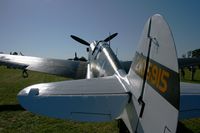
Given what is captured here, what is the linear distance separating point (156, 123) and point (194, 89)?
1.99 m

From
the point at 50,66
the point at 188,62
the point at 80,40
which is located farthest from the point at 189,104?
the point at 80,40

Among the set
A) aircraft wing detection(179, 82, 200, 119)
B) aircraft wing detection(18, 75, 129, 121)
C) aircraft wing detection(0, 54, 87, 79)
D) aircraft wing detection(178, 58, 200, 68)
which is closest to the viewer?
aircraft wing detection(18, 75, 129, 121)

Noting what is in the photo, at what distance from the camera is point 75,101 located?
351cm

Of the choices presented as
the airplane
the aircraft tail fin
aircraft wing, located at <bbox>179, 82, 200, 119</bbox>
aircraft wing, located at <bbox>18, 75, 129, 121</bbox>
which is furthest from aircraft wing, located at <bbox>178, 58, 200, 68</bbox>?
the aircraft tail fin

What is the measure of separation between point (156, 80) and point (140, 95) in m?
0.50

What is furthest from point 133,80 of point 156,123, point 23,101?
point 23,101

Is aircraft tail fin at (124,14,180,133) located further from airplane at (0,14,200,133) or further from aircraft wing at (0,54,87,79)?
aircraft wing at (0,54,87,79)

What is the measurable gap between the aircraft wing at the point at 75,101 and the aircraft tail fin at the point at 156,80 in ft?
1.16

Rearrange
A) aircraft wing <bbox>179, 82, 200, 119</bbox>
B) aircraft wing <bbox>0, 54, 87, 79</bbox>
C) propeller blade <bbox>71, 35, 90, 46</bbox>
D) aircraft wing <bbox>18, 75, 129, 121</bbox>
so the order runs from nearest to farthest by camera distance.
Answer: aircraft wing <bbox>18, 75, 129, 121</bbox> < aircraft wing <bbox>179, 82, 200, 119</bbox> < aircraft wing <bbox>0, 54, 87, 79</bbox> < propeller blade <bbox>71, 35, 90, 46</bbox>

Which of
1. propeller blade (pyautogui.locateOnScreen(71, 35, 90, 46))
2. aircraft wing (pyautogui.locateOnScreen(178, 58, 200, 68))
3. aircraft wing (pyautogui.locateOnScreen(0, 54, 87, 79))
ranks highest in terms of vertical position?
propeller blade (pyautogui.locateOnScreen(71, 35, 90, 46))

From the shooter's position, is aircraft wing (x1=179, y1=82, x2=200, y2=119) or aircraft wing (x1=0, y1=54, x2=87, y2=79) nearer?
aircraft wing (x1=179, y1=82, x2=200, y2=119)

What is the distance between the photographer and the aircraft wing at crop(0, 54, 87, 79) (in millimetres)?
12742

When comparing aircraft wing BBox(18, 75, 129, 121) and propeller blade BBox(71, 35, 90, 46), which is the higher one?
propeller blade BBox(71, 35, 90, 46)

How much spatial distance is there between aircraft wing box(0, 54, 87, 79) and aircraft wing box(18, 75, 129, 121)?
8.50 metres
